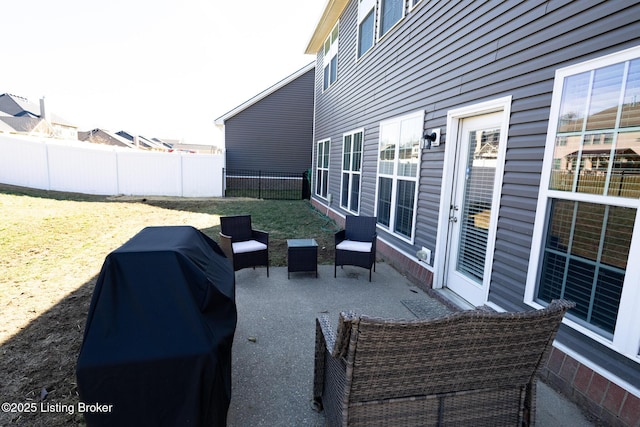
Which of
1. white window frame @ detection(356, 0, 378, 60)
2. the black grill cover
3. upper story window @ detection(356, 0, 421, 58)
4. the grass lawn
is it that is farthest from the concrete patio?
white window frame @ detection(356, 0, 378, 60)

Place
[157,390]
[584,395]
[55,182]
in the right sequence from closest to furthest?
[157,390] < [584,395] < [55,182]

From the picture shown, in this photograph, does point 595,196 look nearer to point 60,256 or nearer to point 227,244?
point 227,244

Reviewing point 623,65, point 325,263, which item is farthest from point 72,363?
point 623,65

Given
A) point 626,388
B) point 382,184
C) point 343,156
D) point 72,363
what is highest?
point 343,156

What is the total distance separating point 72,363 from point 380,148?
5179 mm

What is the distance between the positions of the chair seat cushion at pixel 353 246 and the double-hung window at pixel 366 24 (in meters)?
4.06

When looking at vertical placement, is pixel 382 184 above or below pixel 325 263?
above

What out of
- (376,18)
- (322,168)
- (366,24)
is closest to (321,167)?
(322,168)

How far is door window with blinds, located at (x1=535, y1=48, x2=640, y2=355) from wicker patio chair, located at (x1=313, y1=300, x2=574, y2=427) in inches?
34.8

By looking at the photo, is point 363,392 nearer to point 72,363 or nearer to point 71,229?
point 72,363

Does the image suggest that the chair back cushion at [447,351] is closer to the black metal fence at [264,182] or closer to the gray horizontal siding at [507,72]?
the gray horizontal siding at [507,72]

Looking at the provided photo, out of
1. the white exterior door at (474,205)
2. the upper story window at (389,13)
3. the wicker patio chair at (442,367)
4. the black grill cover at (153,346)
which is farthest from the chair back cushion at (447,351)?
the upper story window at (389,13)

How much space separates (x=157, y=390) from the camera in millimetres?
1593

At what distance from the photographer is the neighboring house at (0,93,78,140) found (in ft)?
93.4
